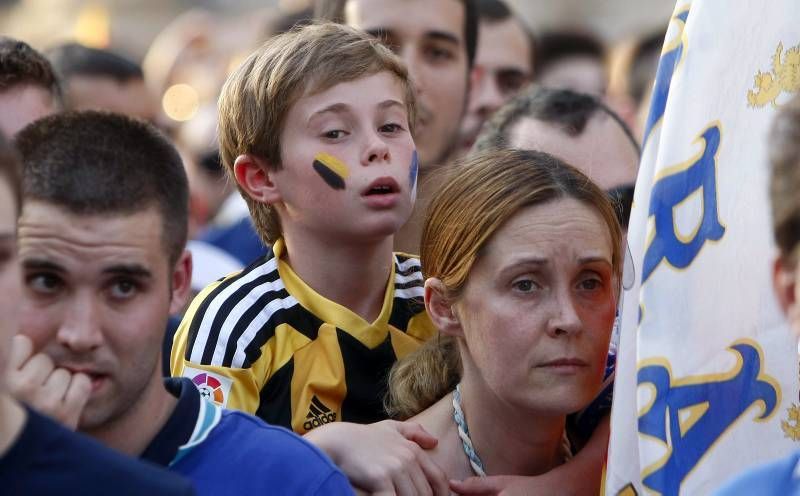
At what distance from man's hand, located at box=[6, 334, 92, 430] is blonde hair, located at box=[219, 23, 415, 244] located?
1314 millimetres

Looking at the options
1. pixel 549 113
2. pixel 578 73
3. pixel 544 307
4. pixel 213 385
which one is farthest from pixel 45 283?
pixel 578 73

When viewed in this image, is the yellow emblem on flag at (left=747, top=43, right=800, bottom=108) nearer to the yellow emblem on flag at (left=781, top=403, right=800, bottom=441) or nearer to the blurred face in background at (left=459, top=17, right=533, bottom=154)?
the yellow emblem on flag at (left=781, top=403, right=800, bottom=441)

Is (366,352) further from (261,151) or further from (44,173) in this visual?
(44,173)

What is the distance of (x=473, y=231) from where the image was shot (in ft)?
11.3

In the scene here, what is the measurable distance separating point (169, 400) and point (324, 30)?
1.49 m

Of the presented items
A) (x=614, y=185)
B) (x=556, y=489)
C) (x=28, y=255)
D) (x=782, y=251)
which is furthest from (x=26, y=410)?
(x=614, y=185)

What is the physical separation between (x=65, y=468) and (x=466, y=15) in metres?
3.74

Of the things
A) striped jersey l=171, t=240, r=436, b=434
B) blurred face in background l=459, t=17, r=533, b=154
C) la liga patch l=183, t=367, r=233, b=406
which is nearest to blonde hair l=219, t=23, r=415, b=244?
striped jersey l=171, t=240, r=436, b=434

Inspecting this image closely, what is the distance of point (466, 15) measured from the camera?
570 centimetres

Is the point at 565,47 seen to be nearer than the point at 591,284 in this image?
No

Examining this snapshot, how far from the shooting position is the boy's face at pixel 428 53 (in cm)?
529

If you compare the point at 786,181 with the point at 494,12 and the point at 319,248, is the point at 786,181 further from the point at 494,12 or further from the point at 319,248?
the point at 494,12

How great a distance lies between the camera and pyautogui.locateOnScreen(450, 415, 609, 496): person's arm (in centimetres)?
Result: 336

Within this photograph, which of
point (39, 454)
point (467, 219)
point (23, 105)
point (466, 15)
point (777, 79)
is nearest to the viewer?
point (39, 454)
